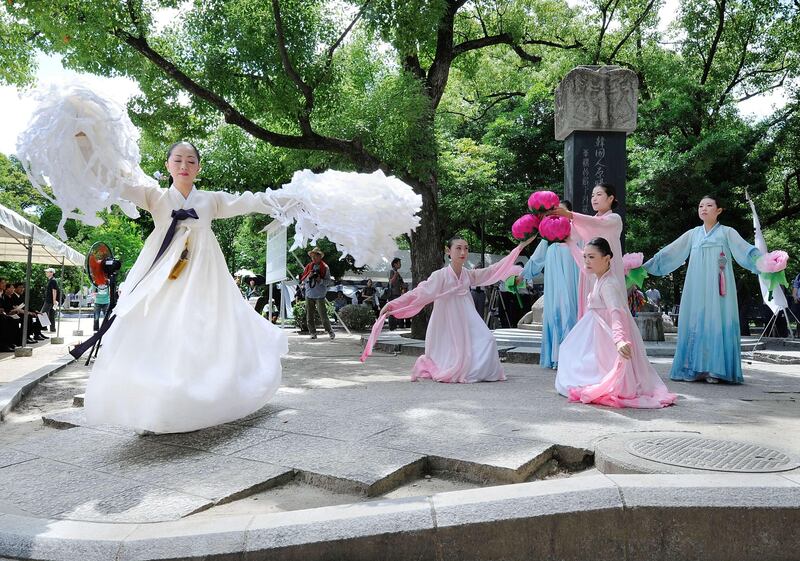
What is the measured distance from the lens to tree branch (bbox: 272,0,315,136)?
34.9 ft

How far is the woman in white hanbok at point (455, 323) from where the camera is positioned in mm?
7027

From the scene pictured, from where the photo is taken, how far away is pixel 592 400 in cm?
537

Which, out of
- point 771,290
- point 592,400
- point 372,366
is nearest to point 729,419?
point 592,400

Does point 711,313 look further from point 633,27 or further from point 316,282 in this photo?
point 633,27

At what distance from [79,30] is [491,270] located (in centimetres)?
787

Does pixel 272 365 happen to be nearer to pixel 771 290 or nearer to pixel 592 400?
pixel 592 400

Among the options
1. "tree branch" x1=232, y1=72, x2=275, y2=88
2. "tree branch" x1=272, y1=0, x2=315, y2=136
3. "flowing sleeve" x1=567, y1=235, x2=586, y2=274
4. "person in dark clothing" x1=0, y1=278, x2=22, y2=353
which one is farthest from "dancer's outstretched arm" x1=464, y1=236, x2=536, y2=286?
"person in dark clothing" x1=0, y1=278, x2=22, y2=353

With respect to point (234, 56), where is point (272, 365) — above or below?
below

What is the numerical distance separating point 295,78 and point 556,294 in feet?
20.6

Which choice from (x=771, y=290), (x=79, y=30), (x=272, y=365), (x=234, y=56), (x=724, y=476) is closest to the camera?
(x=724, y=476)

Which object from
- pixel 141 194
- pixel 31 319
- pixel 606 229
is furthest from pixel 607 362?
pixel 31 319

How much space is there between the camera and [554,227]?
22.1 ft

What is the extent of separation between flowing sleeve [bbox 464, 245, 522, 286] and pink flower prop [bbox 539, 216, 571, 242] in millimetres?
533

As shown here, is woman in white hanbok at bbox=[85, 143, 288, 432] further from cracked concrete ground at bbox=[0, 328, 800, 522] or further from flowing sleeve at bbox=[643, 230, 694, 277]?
flowing sleeve at bbox=[643, 230, 694, 277]
